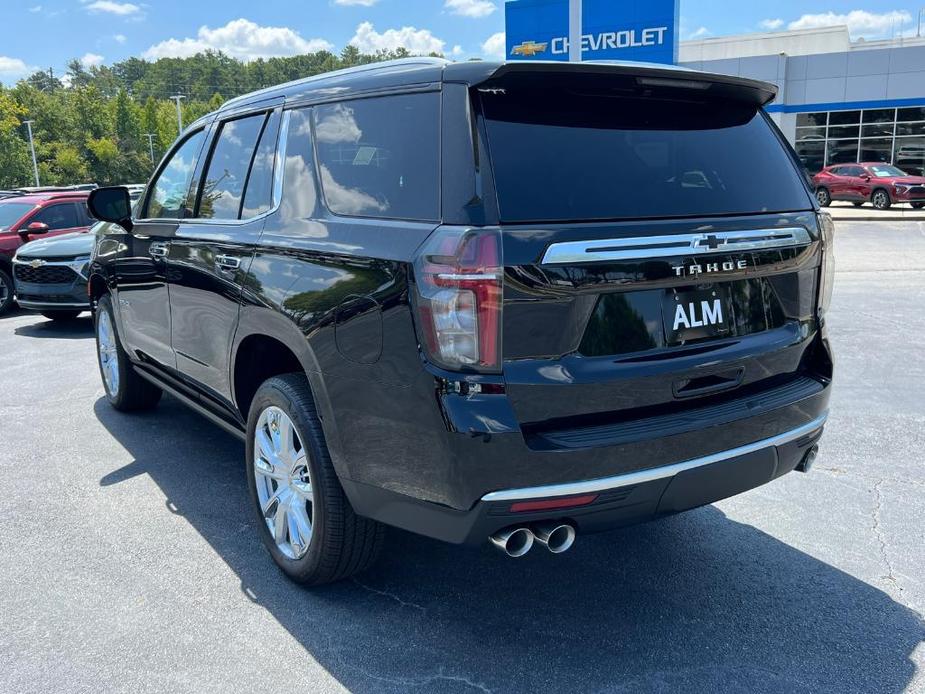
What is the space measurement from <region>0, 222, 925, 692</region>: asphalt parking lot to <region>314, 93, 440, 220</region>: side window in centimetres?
155

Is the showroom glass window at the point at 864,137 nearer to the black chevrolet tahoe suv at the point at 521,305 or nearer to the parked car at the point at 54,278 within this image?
the parked car at the point at 54,278

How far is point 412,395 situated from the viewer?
2.55 metres

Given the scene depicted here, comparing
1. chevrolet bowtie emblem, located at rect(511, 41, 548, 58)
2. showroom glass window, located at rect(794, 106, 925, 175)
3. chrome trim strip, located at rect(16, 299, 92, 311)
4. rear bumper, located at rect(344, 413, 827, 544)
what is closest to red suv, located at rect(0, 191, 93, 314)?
chrome trim strip, located at rect(16, 299, 92, 311)

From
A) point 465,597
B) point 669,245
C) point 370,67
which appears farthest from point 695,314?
point 370,67

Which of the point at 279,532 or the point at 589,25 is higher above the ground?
the point at 589,25

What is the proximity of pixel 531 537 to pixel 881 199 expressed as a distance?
29210mm

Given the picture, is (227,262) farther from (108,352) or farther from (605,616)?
(108,352)

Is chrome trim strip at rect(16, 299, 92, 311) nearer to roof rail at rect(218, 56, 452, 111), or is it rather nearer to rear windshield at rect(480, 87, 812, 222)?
roof rail at rect(218, 56, 452, 111)

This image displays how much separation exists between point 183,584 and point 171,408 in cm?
290

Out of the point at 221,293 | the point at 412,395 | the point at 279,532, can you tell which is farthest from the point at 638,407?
the point at 221,293

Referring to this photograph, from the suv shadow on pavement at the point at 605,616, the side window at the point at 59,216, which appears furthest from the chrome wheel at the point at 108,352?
the side window at the point at 59,216

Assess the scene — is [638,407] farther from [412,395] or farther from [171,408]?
[171,408]

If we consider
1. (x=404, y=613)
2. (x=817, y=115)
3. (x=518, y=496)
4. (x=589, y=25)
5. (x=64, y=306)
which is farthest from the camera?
(x=817, y=115)

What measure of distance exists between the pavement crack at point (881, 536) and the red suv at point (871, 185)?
2629 cm
